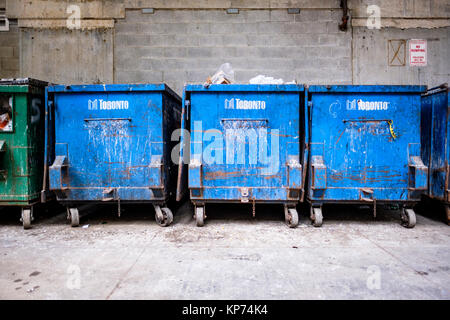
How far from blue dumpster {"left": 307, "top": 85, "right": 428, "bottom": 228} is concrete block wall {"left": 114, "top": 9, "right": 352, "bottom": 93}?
2218 millimetres

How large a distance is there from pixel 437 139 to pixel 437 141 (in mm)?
28

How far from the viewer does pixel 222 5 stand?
5.50 meters

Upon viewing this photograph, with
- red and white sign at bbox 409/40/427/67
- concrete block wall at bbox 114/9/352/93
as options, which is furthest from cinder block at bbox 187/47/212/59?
red and white sign at bbox 409/40/427/67

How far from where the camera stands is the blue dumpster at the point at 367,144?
349cm

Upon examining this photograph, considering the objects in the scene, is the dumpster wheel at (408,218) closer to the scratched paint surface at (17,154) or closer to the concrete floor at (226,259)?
the concrete floor at (226,259)

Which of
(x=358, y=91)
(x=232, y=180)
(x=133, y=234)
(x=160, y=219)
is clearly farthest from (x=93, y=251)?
(x=358, y=91)

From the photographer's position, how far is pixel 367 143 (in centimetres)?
351

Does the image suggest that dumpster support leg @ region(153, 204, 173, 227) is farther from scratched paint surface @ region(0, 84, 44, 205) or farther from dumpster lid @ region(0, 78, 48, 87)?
dumpster lid @ region(0, 78, 48, 87)

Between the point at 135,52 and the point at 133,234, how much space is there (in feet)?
12.6

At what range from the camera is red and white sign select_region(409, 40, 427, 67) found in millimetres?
5523

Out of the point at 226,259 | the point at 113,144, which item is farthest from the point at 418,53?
the point at 113,144

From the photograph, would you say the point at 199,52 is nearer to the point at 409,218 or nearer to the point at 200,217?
the point at 200,217

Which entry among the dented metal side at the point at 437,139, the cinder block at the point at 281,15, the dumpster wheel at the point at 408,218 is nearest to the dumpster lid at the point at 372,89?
the dented metal side at the point at 437,139
